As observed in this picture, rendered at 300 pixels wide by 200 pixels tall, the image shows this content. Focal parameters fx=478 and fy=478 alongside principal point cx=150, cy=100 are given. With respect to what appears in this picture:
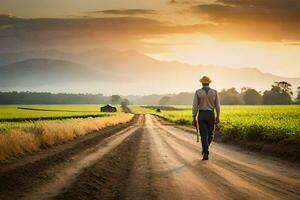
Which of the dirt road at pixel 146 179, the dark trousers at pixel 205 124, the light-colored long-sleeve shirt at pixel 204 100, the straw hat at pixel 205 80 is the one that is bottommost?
the dirt road at pixel 146 179

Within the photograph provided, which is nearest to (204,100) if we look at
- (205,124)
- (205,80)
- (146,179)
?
(205,80)

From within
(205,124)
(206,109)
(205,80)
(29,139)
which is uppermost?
(205,80)

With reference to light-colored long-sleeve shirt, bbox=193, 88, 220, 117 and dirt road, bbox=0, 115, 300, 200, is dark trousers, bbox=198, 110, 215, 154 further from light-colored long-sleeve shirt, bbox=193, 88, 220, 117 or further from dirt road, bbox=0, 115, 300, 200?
dirt road, bbox=0, 115, 300, 200

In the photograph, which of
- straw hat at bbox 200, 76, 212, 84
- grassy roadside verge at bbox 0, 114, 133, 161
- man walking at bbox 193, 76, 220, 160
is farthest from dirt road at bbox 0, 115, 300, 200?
straw hat at bbox 200, 76, 212, 84

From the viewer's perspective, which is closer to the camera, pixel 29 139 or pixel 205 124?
pixel 205 124

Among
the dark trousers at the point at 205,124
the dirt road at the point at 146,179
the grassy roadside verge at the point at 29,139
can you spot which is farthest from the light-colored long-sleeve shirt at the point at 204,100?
the grassy roadside verge at the point at 29,139

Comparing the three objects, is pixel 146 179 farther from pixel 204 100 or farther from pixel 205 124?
pixel 204 100

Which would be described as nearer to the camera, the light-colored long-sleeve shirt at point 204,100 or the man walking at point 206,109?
the man walking at point 206,109

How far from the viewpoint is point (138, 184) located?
10625 millimetres

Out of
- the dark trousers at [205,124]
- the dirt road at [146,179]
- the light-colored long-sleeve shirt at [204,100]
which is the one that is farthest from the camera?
the light-colored long-sleeve shirt at [204,100]

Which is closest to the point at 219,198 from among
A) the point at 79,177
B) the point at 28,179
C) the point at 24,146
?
the point at 79,177

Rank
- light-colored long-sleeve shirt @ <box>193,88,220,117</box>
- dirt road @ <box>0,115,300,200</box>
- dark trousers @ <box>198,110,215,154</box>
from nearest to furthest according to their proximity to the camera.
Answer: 1. dirt road @ <box>0,115,300,200</box>
2. dark trousers @ <box>198,110,215,154</box>
3. light-colored long-sleeve shirt @ <box>193,88,220,117</box>

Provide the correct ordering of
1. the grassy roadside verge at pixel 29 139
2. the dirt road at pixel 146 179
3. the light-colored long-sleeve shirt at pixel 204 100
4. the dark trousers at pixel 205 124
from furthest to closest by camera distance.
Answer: the grassy roadside verge at pixel 29 139
the light-colored long-sleeve shirt at pixel 204 100
the dark trousers at pixel 205 124
the dirt road at pixel 146 179

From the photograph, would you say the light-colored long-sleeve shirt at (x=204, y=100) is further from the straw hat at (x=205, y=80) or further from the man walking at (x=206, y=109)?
the straw hat at (x=205, y=80)
